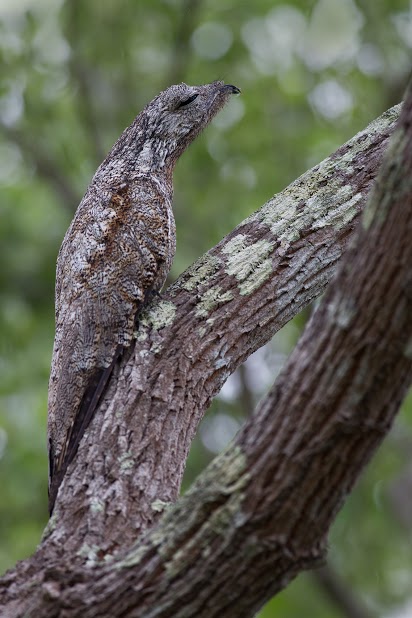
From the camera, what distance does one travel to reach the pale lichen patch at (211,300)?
3887mm

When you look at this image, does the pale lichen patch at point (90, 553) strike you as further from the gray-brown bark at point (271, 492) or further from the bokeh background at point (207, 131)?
the bokeh background at point (207, 131)

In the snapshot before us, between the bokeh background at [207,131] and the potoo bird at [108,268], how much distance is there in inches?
140

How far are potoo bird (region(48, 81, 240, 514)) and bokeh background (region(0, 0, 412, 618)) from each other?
11.6 feet

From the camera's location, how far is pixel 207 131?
8.95m

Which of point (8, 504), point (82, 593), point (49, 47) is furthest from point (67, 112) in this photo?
point (82, 593)

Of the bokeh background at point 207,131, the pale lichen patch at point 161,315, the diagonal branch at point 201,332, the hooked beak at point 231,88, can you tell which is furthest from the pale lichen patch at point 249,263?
the bokeh background at point 207,131

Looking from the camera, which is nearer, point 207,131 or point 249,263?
point 249,263

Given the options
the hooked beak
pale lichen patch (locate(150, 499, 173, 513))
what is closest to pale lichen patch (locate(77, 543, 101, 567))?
pale lichen patch (locate(150, 499, 173, 513))

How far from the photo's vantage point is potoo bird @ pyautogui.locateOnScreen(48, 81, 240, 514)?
3.74 meters

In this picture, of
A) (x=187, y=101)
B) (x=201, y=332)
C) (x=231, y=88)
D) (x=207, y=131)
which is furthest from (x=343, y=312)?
(x=207, y=131)

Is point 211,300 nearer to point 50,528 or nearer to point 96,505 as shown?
point 96,505

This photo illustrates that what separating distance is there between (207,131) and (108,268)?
531 centimetres

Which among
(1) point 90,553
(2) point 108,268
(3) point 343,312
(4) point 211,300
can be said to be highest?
(2) point 108,268

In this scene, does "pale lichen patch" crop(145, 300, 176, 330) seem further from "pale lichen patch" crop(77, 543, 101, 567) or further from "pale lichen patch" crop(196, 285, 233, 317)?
"pale lichen patch" crop(77, 543, 101, 567)
